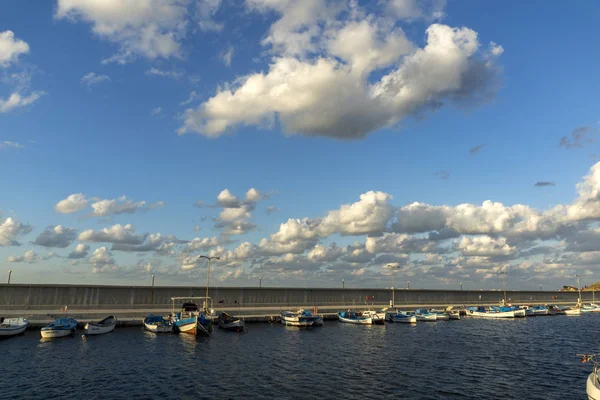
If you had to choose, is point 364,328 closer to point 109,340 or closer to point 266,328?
point 266,328

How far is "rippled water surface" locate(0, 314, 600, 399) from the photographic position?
40.1 meters

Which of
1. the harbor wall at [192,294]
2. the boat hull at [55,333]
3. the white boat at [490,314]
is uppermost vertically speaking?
the harbor wall at [192,294]

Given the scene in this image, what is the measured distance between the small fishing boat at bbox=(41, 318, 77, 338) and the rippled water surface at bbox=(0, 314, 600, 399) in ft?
5.19

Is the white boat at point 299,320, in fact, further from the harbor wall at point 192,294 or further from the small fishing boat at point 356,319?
the harbor wall at point 192,294

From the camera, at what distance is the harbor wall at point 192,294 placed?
89.2 m

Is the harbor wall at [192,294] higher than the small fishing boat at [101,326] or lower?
higher

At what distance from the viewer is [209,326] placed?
250 feet

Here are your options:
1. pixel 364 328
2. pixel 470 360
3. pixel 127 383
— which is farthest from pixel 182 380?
pixel 364 328

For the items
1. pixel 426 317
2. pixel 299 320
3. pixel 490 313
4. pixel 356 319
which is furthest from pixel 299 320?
pixel 490 313

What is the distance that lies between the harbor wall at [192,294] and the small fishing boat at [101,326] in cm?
1879

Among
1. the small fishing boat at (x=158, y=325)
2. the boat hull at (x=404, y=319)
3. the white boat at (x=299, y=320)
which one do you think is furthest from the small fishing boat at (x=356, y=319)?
the small fishing boat at (x=158, y=325)

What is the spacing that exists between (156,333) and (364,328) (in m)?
48.1

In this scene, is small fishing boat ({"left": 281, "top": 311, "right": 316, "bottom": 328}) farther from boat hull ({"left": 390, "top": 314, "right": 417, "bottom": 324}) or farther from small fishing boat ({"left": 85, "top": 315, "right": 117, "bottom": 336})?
small fishing boat ({"left": 85, "top": 315, "right": 117, "bottom": 336})

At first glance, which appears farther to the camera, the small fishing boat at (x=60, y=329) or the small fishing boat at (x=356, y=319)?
the small fishing boat at (x=356, y=319)
